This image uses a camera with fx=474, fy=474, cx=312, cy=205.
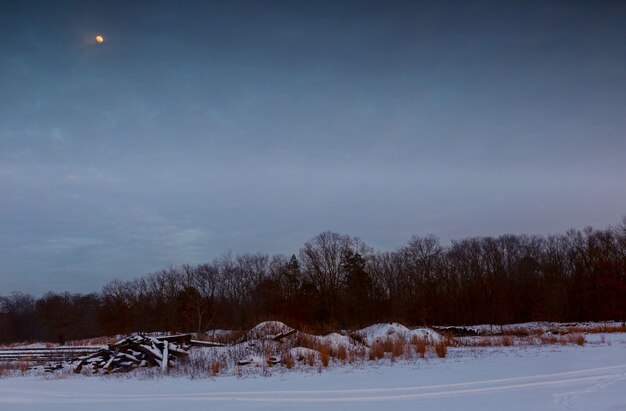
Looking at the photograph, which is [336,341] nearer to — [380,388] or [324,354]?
[324,354]

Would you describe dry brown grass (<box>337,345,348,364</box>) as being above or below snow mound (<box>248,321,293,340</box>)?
below

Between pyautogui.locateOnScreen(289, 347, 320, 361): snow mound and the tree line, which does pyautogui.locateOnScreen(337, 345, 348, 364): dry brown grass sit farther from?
the tree line

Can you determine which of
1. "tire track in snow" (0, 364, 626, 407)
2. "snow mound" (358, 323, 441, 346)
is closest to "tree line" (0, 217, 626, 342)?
"snow mound" (358, 323, 441, 346)

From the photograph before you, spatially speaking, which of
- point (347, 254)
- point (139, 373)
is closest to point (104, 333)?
point (347, 254)

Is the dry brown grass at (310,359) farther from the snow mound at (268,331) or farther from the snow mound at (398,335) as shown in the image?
the snow mound at (398,335)

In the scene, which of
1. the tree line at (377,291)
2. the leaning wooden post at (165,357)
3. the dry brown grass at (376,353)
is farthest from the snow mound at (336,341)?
the tree line at (377,291)

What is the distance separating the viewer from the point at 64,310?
85375mm

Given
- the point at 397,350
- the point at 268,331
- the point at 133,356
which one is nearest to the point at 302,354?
the point at 397,350

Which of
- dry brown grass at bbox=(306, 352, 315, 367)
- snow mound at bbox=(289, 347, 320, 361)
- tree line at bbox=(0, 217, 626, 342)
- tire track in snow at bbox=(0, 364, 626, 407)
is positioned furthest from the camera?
tree line at bbox=(0, 217, 626, 342)

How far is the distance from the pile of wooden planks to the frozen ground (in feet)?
5.17

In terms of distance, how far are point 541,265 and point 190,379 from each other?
67544 mm

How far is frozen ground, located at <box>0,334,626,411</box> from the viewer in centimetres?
923

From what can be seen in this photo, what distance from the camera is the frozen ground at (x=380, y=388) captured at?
9227mm

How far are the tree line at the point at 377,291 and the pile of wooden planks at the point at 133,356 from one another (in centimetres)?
3681
